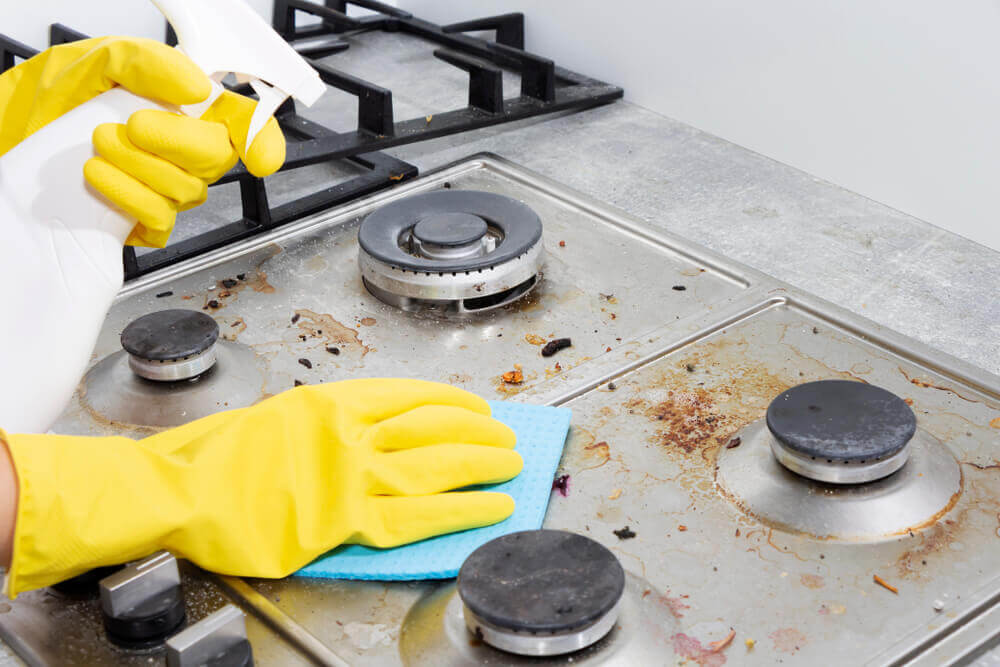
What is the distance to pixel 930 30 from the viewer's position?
4.17ft

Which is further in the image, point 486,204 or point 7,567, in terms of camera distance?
point 486,204

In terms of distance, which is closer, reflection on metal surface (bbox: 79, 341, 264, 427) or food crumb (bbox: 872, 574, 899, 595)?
food crumb (bbox: 872, 574, 899, 595)

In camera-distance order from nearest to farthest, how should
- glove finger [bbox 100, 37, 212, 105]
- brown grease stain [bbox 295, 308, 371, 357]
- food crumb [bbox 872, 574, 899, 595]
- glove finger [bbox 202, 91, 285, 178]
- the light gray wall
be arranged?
food crumb [bbox 872, 574, 899, 595] < glove finger [bbox 100, 37, 212, 105] < glove finger [bbox 202, 91, 285, 178] < brown grease stain [bbox 295, 308, 371, 357] < the light gray wall

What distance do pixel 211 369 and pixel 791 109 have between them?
0.89 m

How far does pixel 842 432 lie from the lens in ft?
2.75

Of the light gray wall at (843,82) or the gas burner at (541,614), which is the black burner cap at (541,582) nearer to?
the gas burner at (541,614)

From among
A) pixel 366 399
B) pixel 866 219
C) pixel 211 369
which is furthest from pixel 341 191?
pixel 866 219

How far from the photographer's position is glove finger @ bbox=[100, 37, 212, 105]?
85 cm

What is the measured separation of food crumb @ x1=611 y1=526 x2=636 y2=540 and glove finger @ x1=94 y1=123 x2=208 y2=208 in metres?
0.47

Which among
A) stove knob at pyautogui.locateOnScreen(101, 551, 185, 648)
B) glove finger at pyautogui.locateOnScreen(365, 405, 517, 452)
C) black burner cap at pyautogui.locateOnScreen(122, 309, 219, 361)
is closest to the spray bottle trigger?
black burner cap at pyautogui.locateOnScreen(122, 309, 219, 361)

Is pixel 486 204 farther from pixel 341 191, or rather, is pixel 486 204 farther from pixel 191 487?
pixel 191 487

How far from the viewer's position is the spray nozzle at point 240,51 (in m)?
0.91

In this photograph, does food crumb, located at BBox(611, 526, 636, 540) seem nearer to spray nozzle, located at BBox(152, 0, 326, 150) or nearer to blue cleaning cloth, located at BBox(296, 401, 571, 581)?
blue cleaning cloth, located at BBox(296, 401, 571, 581)

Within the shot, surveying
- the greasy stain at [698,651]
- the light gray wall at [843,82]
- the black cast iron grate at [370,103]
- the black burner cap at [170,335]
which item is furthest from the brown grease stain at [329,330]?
the light gray wall at [843,82]
